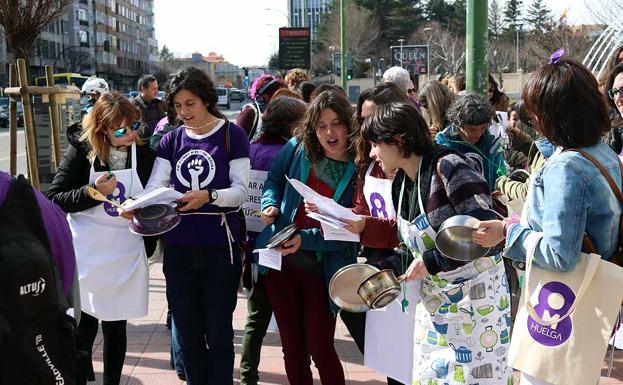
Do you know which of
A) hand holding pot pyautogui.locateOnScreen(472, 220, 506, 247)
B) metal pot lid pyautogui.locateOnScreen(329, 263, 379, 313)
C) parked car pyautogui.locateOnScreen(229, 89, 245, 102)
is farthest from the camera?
parked car pyautogui.locateOnScreen(229, 89, 245, 102)

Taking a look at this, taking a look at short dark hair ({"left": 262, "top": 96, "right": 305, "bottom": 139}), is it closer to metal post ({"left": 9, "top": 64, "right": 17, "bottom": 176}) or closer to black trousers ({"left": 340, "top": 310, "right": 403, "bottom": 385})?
black trousers ({"left": 340, "top": 310, "right": 403, "bottom": 385})

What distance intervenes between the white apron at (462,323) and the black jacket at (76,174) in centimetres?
192

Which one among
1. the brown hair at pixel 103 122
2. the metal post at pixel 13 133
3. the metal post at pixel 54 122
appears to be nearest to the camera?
the brown hair at pixel 103 122

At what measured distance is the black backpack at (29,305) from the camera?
6.15 ft

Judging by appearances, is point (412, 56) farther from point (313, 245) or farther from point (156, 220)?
point (156, 220)

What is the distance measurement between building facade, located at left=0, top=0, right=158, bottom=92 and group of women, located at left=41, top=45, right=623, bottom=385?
60691 millimetres

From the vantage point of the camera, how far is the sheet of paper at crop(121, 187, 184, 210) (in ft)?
11.8

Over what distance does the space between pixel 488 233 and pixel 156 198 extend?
5.95 feet

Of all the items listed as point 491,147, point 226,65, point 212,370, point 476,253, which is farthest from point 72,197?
point 226,65

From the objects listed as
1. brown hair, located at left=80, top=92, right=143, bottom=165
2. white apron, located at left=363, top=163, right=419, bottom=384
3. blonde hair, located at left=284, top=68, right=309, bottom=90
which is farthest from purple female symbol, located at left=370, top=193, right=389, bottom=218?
blonde hair, located at left=284, top=68, right=309, bottom=90

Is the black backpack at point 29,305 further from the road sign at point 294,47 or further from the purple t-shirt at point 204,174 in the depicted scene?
the road sign at point 294,47

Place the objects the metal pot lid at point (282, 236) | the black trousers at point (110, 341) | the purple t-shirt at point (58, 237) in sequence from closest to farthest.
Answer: the purple t-shirt at point (58, 237) < the metal pot lid at point (282, 236) < the black trousers at point (110, 341)

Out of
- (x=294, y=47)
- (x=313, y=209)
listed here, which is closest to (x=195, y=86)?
(x=313, y=209)

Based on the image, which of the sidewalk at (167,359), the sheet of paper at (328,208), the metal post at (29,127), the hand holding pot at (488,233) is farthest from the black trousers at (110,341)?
the hand holding pot at (488,233)
